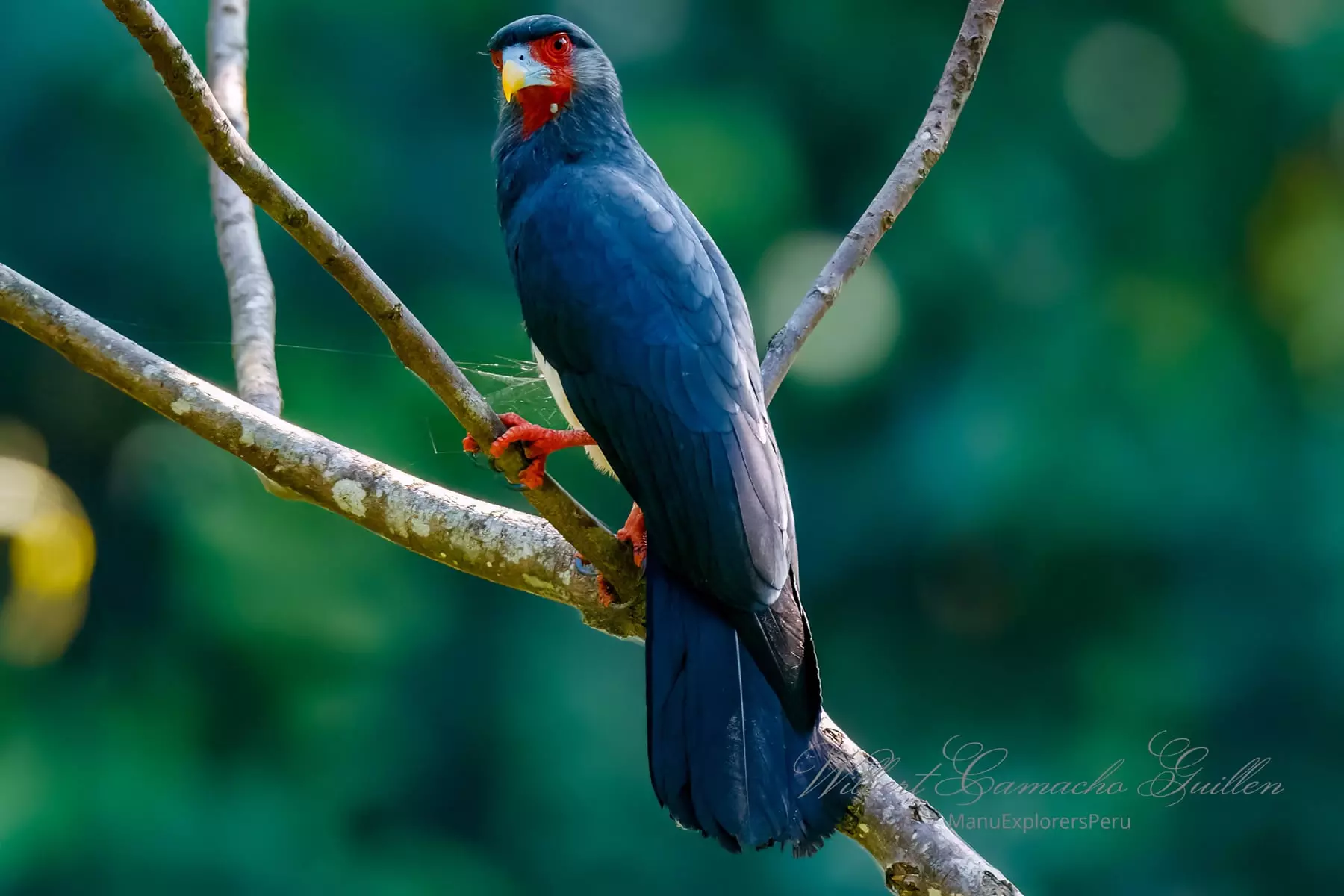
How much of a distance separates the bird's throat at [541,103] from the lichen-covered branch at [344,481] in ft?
2.13

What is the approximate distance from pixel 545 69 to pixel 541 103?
0.21ft

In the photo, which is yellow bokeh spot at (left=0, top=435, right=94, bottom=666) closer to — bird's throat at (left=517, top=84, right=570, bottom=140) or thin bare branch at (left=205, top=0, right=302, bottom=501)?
thin bare branch at (left=205, top=0, right=302, bottom=501)

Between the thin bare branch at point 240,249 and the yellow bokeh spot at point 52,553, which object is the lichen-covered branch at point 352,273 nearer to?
the thin bare branch at point 240,249

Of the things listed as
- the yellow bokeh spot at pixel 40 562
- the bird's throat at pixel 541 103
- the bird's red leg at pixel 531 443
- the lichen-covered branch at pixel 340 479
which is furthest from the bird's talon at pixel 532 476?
the yellow bokeh spot at pixel 40 562

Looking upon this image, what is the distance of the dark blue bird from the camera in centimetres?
151

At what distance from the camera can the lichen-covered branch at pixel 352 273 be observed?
1301mm

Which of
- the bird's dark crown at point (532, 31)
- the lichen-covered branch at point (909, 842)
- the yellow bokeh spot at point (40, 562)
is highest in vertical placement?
the bird's dark crown at point (532, 31)

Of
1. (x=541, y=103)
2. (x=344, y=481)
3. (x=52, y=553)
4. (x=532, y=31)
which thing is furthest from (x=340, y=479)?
(x=52, y=553)

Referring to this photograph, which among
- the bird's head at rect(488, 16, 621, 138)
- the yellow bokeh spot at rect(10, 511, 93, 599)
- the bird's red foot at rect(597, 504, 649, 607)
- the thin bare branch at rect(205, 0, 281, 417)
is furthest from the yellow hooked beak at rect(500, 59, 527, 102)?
the yellow bokeh spot at rect(10, 511, 93, 599)

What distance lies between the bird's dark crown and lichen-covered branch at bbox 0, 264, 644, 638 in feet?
2.58

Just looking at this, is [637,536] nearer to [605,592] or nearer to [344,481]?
[605,592]

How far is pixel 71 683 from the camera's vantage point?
3779 millimetres

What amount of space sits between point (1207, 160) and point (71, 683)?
13.2ft

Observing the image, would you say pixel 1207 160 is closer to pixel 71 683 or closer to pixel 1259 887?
pixel 1259 887
